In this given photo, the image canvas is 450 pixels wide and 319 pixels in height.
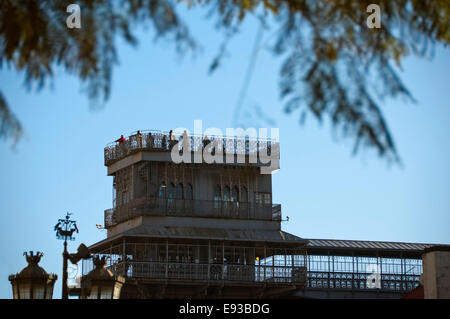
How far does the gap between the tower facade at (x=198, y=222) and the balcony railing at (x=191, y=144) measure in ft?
0.16

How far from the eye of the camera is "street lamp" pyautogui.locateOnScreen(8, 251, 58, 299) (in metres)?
15.9

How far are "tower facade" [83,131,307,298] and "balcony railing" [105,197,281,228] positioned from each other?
0.05 metres

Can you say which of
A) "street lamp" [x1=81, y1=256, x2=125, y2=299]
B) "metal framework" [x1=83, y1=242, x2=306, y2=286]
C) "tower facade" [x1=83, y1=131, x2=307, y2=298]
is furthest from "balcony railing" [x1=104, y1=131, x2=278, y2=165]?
"street lamp" [x1=81, y1=256, x2=125, y2=299]

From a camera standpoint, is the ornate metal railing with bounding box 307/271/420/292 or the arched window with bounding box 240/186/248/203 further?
the ornate metal railing with bounding box 307/271/420/292

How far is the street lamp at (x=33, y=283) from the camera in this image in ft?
52.3

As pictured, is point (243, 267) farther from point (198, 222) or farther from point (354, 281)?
point (354, 281)

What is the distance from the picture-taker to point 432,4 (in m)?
7.15

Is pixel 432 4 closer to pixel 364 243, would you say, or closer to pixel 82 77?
pixel 82 77

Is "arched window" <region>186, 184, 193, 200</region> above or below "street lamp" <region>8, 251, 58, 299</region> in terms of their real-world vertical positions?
above

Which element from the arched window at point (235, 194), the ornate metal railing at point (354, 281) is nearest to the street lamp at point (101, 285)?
the arched window at point (235, 194)

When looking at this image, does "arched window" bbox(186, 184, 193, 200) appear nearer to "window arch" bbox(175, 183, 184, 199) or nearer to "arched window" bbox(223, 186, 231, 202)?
"window arch" bbox(175, 183, 184, 199)

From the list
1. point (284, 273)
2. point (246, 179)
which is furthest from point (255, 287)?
point (246, 179)
